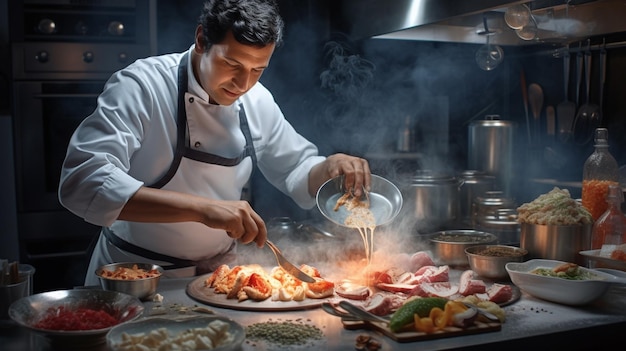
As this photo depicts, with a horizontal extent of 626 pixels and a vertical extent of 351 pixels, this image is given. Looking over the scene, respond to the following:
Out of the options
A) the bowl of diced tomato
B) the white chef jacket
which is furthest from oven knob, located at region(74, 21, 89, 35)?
the bowl of diced tomato

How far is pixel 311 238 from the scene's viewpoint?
271 centimetres

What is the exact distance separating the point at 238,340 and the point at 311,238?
134 centimetres

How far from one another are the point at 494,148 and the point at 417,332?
6.89 ft

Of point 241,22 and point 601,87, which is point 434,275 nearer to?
point 241,22

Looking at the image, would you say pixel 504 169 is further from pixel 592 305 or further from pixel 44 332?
pixel 44 332

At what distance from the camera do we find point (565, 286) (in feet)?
5.92

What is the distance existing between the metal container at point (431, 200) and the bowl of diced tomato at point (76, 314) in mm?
1651

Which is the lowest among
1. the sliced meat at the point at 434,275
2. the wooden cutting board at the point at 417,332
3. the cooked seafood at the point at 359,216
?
the wooden cutting board at the point at 417,332

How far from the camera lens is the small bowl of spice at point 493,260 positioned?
6.93ft

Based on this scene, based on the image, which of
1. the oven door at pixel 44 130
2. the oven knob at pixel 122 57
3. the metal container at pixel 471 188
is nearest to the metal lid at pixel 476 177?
the metal container at pixel 471 188

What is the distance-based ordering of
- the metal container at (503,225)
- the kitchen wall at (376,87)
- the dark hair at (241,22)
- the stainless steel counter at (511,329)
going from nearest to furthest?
the stainless steel counter at (511,329), the dark hair at (241,22), the metal container at (503,225), the kitchen wall at (376,87)

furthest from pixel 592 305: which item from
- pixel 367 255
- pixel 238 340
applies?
pixel 238 340

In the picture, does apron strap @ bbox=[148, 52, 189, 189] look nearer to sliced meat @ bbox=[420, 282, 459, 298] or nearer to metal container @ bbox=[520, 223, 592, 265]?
sliced meat @ bbox=[420, 282, 459, 298]

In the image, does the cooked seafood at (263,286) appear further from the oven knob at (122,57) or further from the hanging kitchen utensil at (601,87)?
the hanging kitchen utensil at (601,87)
